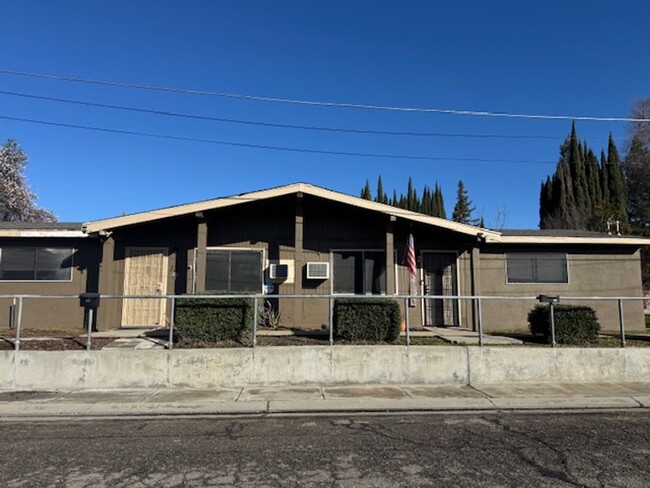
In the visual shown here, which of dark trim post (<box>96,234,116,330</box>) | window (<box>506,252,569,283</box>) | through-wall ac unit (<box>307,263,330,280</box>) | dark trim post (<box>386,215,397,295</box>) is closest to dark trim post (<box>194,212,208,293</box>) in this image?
dark trim post (<box>96,234,116,330</box>)

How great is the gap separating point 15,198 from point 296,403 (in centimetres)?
3421

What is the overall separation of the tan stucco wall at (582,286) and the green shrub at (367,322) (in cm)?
545

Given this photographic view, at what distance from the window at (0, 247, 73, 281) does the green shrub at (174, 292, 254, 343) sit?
5700 mm

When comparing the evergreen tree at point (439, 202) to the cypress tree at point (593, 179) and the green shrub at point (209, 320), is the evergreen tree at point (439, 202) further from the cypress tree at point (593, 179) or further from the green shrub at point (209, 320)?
the green shrub at point (209, 320)

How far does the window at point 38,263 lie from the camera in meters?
13.3

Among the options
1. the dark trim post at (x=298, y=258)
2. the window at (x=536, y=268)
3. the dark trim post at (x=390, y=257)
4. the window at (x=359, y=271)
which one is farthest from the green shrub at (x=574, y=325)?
the dark trim post at (x=298, y=258)

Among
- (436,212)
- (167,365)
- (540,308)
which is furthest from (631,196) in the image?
(167,365)

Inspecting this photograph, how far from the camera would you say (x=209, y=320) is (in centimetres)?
945

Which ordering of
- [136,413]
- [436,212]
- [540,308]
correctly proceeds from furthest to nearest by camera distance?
[436,212] < [540,308] < [136,413]

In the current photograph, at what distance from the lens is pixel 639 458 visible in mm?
5035

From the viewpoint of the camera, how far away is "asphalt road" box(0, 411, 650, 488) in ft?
14.6

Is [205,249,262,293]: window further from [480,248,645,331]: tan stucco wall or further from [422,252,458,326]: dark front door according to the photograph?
[480,248,645,331]: tan stucco wall

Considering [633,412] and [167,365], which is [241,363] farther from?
[633,412]

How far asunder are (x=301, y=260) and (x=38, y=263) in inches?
278
